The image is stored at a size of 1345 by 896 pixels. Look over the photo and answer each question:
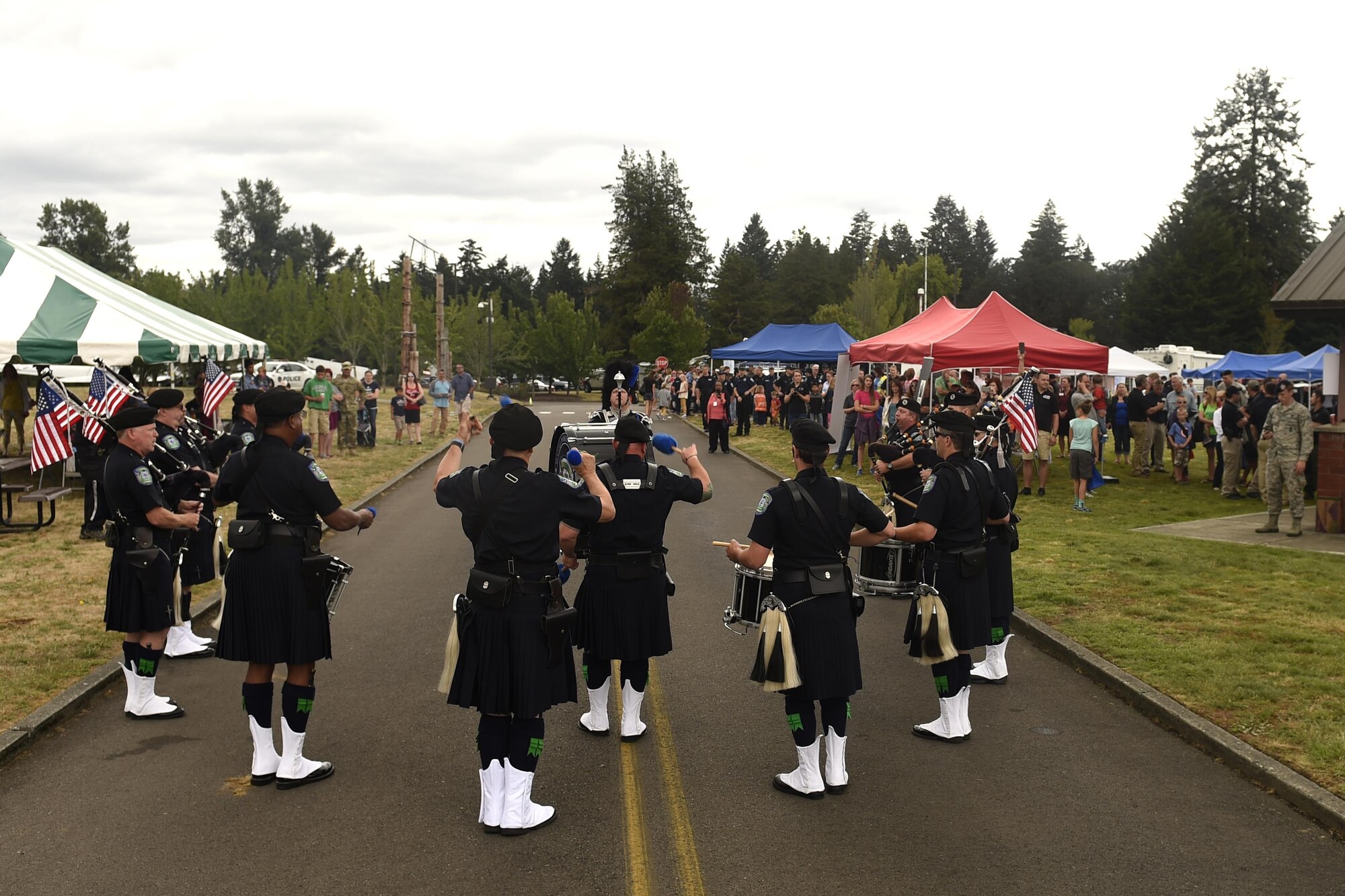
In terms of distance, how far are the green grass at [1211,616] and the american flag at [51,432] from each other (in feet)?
36.8

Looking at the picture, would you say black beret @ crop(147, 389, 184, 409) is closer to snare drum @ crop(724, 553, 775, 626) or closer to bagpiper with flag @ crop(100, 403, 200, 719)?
bagpiper with flag @ crop(100, 403, 200, 719)

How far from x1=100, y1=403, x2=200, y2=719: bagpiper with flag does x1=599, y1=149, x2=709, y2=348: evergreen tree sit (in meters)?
83.5

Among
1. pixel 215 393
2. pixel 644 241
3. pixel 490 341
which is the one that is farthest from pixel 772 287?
pixel 215 393

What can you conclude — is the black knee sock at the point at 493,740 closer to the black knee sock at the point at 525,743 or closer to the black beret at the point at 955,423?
the black knee sock at the point at 525,743

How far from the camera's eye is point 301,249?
14275cm

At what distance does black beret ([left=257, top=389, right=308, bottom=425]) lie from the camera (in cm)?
609

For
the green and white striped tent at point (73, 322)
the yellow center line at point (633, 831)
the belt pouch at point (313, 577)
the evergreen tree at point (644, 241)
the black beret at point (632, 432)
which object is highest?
the evergreen tree at point (644, 241)

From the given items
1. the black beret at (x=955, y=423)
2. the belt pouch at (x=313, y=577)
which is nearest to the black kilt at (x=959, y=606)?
the black beret at (x=955, y=423)

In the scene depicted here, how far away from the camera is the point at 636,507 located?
6.71 metres

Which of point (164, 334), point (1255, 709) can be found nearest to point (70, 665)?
point (1255, 709)

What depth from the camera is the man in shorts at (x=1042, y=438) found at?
20547 mm

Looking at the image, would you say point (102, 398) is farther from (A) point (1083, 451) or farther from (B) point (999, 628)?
(A) point (1083, 451)

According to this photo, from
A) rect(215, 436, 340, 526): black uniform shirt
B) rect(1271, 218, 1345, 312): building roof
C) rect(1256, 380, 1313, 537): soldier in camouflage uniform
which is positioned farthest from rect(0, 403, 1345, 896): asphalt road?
rect(1271, 218, 1345, 312): building roof

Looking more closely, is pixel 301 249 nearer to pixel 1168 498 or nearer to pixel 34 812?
pixel 1168 498
